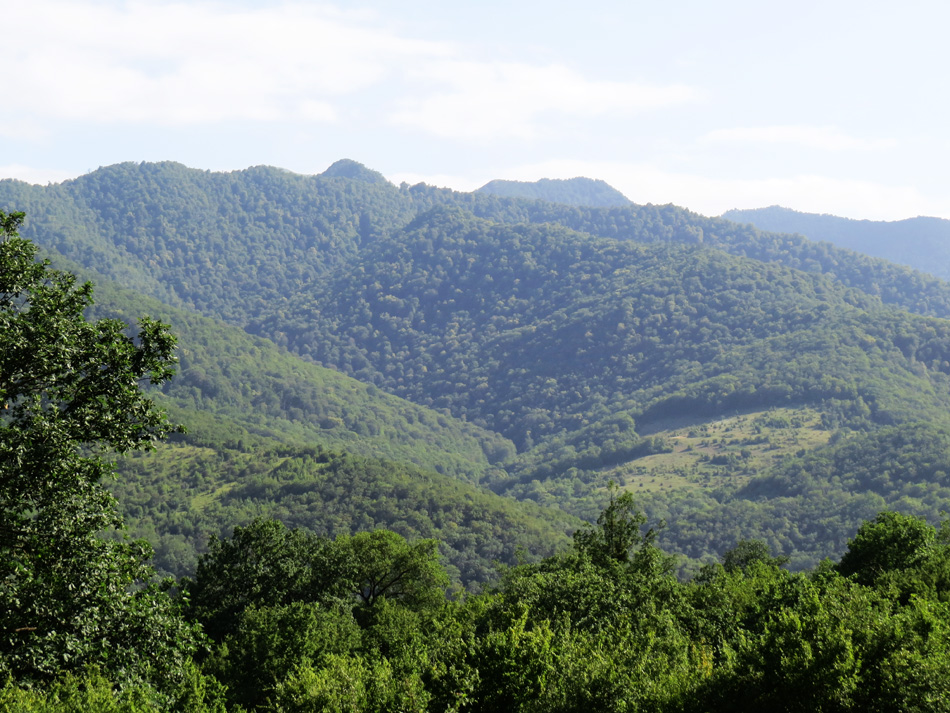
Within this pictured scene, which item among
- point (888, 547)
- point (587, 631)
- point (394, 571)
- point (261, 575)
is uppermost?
point (587, 631)

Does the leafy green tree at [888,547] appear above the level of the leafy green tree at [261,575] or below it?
above

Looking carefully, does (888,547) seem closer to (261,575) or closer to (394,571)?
(394,571)

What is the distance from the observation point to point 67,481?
23312 mm

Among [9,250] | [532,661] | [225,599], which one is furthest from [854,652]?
[225,599]

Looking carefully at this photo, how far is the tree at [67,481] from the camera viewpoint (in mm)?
22656

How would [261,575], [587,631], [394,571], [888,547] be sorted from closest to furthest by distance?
[587,631], [888,547], [261,575], [394,571]

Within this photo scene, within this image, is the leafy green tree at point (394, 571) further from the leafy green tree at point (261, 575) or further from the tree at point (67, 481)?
the tree at point (67, 481)

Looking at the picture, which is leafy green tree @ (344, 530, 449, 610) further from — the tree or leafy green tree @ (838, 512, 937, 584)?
the tree

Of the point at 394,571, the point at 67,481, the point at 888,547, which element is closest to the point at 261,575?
the point at 394,571

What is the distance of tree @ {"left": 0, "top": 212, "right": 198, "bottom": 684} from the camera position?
22.7 m

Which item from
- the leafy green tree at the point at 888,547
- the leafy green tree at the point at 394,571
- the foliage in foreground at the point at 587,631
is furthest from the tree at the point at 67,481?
the leafy green tree at the point at 888,547

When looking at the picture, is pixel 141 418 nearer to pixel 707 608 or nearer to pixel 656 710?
pixel 656 710

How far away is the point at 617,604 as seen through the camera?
44594 mm

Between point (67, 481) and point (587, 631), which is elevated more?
point (67, 481)
